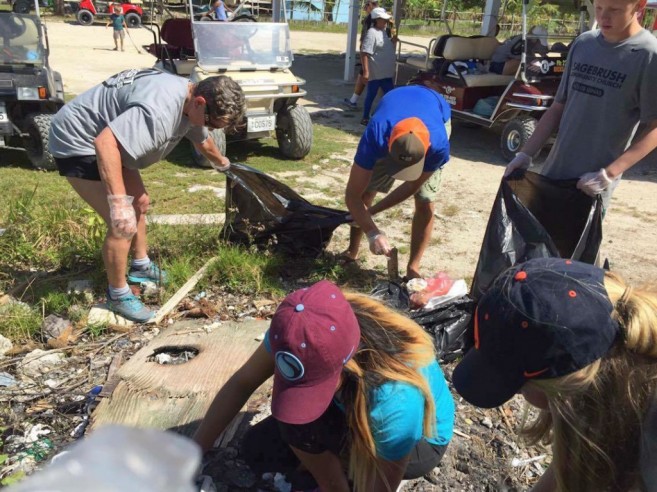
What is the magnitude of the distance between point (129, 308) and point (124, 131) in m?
0.99

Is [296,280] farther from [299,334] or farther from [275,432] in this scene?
[299,334]

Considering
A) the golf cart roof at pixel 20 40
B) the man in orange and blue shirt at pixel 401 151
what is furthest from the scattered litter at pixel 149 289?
the golf cart roof at pixel 20 40

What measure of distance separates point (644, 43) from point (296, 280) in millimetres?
2314

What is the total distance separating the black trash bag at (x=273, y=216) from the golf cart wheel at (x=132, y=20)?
21.6m

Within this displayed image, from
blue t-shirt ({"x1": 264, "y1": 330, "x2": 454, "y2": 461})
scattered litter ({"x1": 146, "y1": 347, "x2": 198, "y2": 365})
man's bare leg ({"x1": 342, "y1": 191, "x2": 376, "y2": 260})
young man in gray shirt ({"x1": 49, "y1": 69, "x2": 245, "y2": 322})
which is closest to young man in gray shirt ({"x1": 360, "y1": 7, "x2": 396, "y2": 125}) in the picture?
man's bare leg ({"x1": 342, "y1": 191, "x2": 376, "y2": 260})

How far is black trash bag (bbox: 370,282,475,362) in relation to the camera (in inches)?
119

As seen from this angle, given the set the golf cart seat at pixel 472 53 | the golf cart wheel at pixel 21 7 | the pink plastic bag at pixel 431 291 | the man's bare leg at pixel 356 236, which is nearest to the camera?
the pink plastic bag at pixel 431 291

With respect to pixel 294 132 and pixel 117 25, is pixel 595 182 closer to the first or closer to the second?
pixel 294 132

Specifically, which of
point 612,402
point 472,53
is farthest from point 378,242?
point 472,53

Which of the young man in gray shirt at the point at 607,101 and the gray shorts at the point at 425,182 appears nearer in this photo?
the young man in gray shirt at the point at 607,101

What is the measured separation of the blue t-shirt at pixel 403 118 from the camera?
3.00 m

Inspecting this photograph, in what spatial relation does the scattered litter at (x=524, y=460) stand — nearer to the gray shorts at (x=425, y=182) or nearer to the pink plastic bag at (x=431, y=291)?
the pink plastic bag at (x=431, y=291)

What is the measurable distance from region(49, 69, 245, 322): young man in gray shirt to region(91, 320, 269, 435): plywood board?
39 centimetres

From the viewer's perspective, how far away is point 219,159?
372 cm
